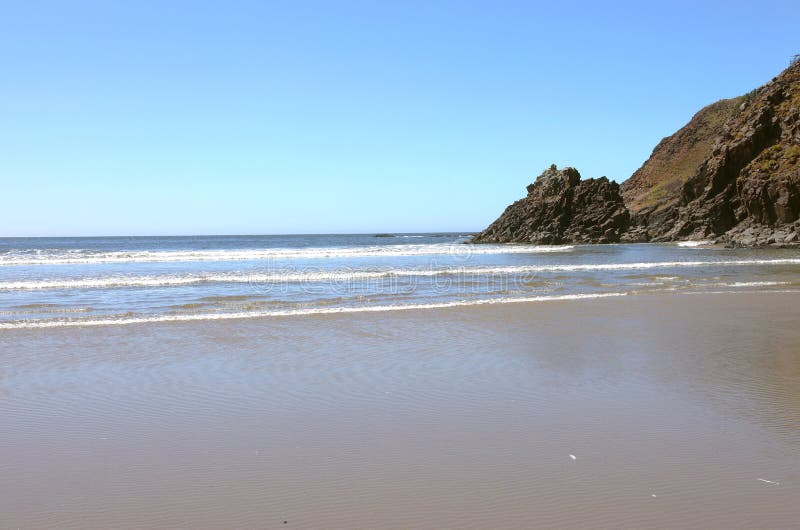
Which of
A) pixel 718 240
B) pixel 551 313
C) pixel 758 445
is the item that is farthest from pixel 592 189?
pixel 758 445

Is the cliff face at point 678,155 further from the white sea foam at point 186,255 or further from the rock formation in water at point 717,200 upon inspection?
the white sea foam at point 186,255

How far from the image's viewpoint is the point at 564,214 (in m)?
67.4

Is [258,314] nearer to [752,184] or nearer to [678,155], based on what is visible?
[752,184]

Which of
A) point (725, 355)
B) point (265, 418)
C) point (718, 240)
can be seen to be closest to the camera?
point (265, 418)

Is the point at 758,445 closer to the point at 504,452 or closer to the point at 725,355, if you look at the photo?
the point at 504,452

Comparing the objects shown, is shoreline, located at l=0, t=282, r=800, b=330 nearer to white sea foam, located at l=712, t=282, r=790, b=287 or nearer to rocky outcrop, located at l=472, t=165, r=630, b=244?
white sea foam, located at l=712, t=282, r=790, b=287

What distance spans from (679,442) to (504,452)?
143 centimetres

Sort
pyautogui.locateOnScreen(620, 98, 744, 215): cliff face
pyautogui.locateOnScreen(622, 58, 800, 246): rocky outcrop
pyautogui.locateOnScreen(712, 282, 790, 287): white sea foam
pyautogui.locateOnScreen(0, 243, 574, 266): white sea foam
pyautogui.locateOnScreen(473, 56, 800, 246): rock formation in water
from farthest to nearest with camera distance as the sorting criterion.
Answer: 1. pyautogui.locateOnScreen(620, 98, 744, 215): cliff face
2. pyautogui.locateOnScreen(473, 56, 800, 246): rock formation in water
3. pyautogui.locateOnScreen(622, 58, 800, 246): rocky outcrop
4. pyautogui.locateOnScreen(0, 243, 574, 266): white sea foam
5. pyautogui.locateOnScreen(712, 282, 790, 287): white sea foam

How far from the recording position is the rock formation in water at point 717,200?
154ft

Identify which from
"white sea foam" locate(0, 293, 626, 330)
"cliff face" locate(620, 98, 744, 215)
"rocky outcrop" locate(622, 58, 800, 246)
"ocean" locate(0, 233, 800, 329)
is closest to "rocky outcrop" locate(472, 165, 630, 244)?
"rocky outcrop" locate(622, 58, 800, 246)

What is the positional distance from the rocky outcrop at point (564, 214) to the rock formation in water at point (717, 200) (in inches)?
4.4

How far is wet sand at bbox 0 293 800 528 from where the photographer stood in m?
3.72

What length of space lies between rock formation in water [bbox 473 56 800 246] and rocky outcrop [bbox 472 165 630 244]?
0.11 metres

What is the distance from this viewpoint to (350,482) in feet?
13.4
